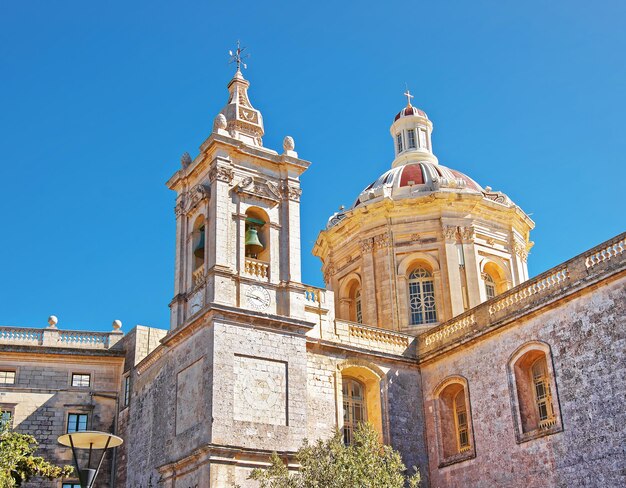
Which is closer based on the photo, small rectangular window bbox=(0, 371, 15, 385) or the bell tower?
the bell tower

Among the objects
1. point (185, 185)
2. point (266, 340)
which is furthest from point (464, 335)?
point (185, 185)

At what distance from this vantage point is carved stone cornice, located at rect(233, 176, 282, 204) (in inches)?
890

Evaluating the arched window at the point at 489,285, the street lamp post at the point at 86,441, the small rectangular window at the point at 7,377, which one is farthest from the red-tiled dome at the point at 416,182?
the street lamp post at the point at 86,441

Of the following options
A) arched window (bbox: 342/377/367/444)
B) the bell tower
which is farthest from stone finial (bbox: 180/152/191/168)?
arched window (bbox: 342/377/367/444)

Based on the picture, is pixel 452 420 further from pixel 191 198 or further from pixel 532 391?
pixel 191 198

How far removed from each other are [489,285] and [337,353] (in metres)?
9.06

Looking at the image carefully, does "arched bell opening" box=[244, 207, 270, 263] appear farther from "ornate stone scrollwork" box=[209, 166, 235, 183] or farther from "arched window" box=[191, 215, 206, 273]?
"arched window" box=[191, 215, 206, 273]

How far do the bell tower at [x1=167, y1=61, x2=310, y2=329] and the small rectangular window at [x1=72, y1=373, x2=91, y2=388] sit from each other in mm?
6719

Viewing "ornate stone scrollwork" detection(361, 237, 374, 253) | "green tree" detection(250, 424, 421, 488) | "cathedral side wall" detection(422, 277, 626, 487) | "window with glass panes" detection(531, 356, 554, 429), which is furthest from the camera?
"ornate stone scrollwork" detection(361, 237, 374, 253)

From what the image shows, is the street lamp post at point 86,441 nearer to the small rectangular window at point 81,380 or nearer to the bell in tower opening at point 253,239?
the bell in tower opening at point 253,239

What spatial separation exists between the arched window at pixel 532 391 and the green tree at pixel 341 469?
12.2ft

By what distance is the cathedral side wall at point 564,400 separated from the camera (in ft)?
57.9

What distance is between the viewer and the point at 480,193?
1180 inches

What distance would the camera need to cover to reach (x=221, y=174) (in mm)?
22328
